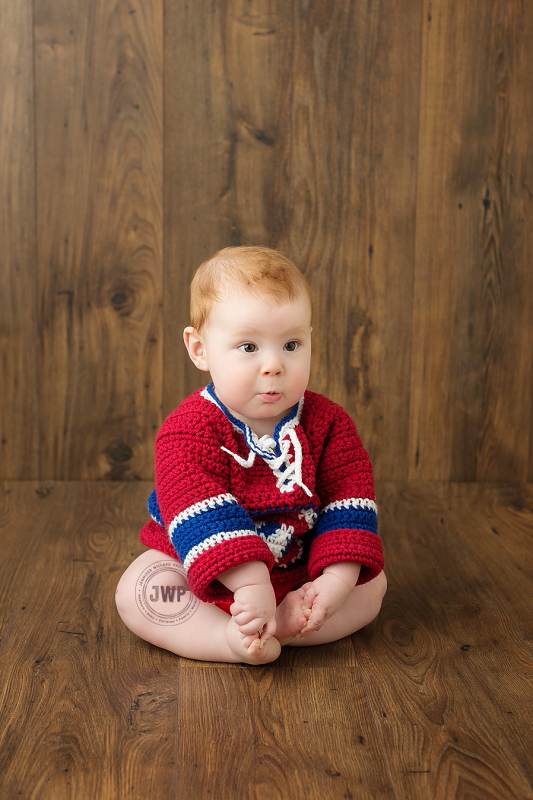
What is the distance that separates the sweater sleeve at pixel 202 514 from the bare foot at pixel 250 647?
0.05 m

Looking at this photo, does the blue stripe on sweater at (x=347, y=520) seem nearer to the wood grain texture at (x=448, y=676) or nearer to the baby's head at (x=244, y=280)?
the wood grain texture at (x=448, y=676)

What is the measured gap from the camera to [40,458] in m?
1.77

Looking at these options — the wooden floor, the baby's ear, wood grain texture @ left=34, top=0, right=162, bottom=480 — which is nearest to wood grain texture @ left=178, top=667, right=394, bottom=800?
the wooden floor

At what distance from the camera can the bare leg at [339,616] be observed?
1031 millimetres

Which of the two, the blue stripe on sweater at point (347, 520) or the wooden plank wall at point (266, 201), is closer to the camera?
the blue stripe on sweater at point (347, 520)

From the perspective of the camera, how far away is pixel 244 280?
1029 mm

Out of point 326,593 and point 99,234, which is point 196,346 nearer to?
point 326,593

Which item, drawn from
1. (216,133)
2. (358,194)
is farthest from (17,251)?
(358,194)

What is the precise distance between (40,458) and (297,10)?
1.06 metres

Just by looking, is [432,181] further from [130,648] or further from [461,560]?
[130,648]

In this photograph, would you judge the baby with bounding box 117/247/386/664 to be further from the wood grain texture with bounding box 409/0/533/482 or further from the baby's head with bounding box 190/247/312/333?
the wood grain texture with bounding box 409/0/533/482

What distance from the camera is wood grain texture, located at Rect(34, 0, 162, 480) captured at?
1621 mm

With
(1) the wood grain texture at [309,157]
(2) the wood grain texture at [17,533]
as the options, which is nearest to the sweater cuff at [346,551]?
(2) the wood grain texture at [17,533]

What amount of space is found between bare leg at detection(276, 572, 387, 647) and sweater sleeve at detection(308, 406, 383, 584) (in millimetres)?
32
